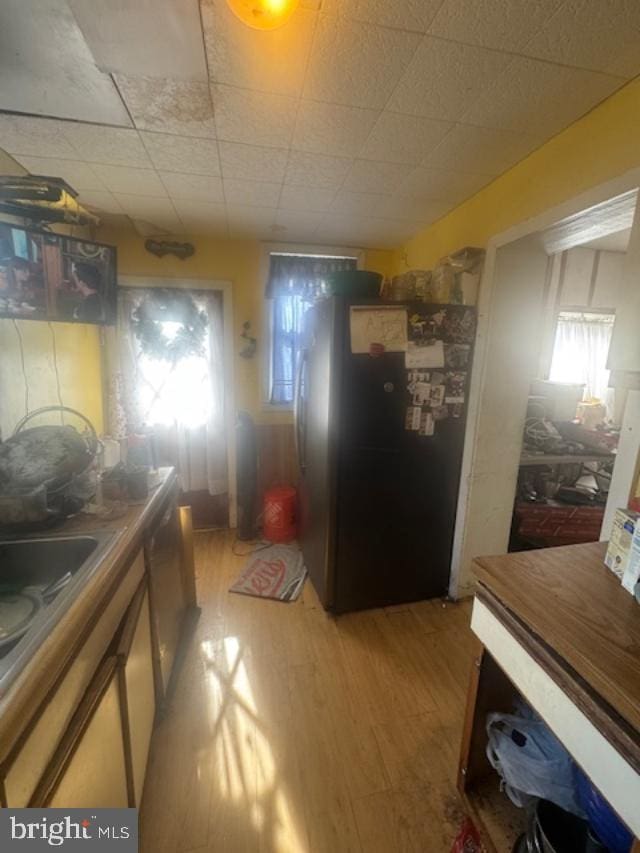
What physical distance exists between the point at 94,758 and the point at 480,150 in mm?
2391

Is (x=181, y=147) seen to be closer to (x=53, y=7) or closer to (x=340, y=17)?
(x=53, y=7)

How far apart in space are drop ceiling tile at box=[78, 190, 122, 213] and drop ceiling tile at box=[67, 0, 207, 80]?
1.12m

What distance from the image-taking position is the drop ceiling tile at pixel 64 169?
171cm

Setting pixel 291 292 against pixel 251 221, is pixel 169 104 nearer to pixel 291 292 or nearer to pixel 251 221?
pixel 251 221

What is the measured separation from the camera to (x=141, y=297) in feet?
8.77

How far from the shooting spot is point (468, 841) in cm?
101

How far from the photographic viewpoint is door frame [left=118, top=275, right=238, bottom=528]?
267 cm

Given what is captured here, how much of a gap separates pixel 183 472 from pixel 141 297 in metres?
1.39

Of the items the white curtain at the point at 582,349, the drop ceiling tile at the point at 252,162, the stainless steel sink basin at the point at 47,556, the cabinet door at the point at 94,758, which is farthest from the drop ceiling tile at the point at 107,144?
the white curtain at the point at 582,349

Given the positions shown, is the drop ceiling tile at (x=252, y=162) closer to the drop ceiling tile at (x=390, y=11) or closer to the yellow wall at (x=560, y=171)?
the drop ceiling tile at (x=390, y=11)

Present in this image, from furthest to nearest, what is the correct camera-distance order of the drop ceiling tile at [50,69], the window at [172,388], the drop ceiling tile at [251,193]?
1. the window at [172,388]
2. the drop ceiling tile at [251,193]
3. the drop ceiling tile at [50,69]

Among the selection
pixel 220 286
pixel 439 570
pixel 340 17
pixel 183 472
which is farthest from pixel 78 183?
pixel 439 570

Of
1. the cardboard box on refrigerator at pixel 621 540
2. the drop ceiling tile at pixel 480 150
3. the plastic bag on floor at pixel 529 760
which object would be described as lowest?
the plastic bag on floor at pixel 529 760

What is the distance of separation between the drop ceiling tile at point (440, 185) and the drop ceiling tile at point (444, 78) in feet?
1.39
